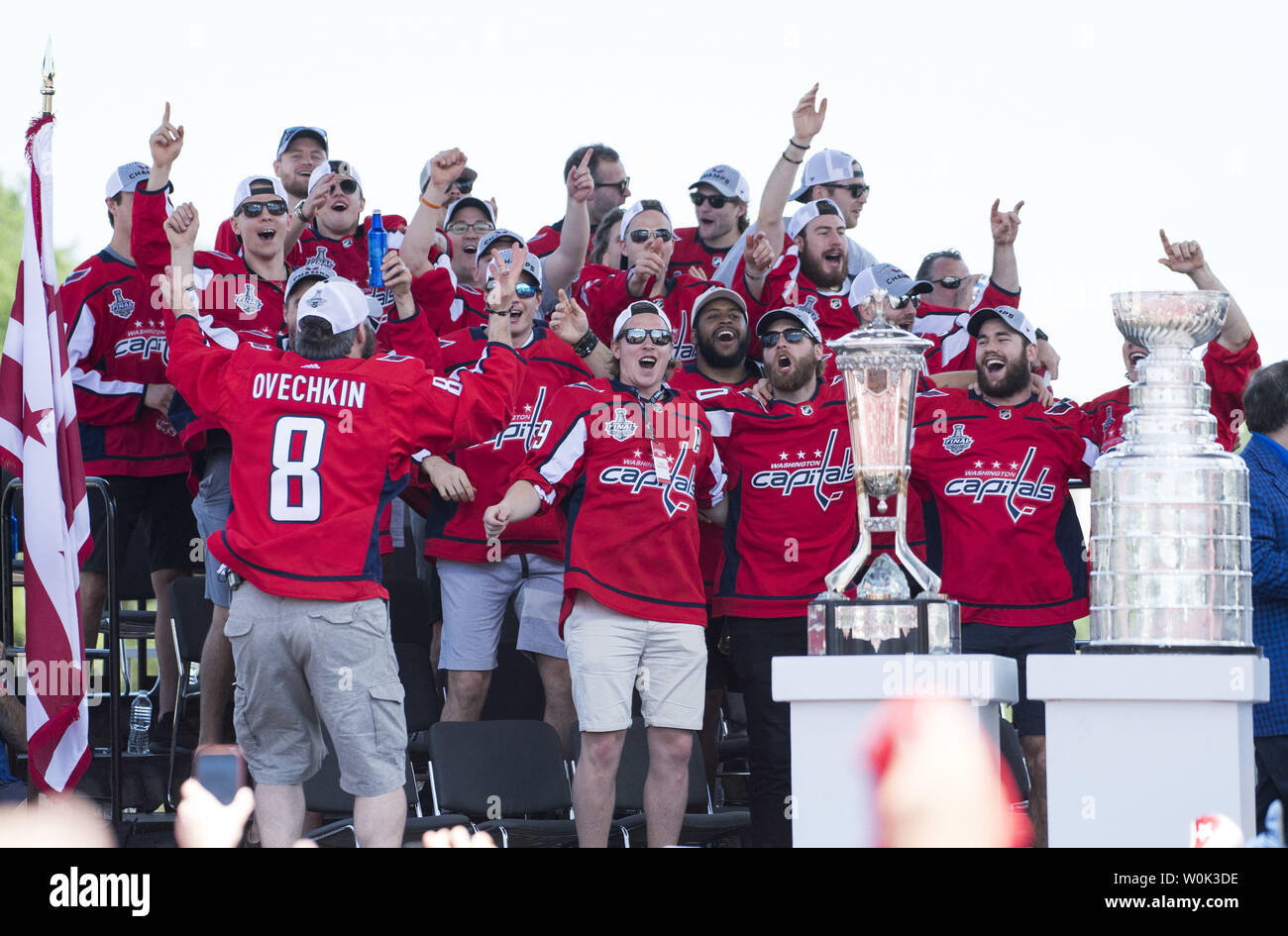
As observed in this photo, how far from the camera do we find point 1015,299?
7.95 m

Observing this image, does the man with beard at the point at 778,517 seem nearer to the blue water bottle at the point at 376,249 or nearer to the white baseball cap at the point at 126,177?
the blue water bottle at the point at 376,249

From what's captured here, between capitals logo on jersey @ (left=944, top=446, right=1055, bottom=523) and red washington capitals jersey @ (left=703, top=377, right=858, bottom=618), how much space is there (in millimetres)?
609

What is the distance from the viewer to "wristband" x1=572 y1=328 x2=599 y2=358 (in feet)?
23.3

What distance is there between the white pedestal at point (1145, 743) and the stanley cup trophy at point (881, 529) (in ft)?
1.34

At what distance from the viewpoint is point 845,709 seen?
418cm

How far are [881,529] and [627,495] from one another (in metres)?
1.81

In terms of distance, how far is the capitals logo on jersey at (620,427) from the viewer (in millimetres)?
6395

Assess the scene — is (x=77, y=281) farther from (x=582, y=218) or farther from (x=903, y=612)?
(x=903, y=612)

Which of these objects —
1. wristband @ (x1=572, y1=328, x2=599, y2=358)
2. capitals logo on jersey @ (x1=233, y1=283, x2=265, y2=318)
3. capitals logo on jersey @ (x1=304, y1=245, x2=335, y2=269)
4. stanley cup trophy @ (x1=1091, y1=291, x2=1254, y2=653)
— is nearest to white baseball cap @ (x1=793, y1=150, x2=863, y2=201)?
wristband @ (x1=572, y1=328, x2=599, y2=358)

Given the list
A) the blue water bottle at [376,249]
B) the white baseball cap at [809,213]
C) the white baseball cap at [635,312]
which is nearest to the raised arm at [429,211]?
the blue water bottle at [376,249]

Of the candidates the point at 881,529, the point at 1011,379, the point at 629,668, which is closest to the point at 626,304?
the point at 1011,379

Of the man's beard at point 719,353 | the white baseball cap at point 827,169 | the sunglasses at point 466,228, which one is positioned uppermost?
the white baseball cap at point 827,169

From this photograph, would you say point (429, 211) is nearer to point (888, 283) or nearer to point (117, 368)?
point (117, 368)
